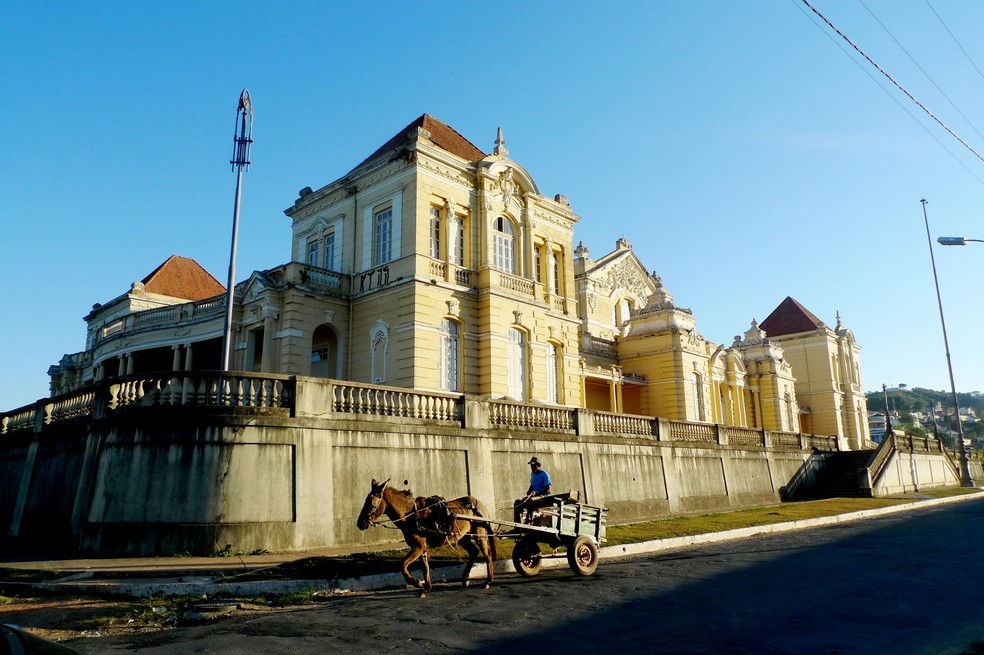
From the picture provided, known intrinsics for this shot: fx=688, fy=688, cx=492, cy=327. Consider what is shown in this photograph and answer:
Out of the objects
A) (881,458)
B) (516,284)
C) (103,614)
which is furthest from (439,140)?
(881,458)

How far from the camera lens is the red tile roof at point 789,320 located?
5984 cm

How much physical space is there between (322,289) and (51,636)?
18591 millimetres

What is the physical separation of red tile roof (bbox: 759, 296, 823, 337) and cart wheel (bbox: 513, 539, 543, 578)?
53.7 m

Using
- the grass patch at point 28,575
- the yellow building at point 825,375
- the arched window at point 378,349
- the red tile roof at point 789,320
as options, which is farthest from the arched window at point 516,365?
the red tile roof at point 789,320

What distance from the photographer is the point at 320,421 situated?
→ 14.8 metres

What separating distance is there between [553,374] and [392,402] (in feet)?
44.8

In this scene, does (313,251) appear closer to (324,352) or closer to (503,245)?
(324,352)

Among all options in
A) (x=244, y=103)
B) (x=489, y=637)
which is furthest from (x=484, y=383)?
(x=489, y=637)

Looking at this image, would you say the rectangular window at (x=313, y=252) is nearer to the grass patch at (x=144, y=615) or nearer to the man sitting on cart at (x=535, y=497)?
the man sitting on cart at (x=535, y=497)

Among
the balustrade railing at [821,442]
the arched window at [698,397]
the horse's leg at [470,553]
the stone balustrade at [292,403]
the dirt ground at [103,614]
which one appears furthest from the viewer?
the arched window at [698,397]

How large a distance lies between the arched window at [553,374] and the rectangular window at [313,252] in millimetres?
10683

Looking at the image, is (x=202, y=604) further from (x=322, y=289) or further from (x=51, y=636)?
(x=322, y=289)

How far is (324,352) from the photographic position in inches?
1098

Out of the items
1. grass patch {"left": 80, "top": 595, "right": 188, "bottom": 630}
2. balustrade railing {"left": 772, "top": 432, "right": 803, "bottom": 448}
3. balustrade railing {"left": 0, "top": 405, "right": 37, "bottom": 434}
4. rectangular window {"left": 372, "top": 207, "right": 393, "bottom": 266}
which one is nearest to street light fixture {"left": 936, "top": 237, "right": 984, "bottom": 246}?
balustrade railing {"left": 772, "top": 432, "right": 803, "bottom": 448}
